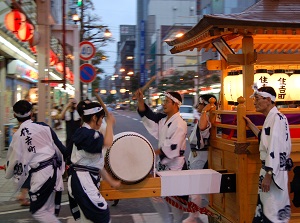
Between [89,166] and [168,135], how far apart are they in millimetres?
1367

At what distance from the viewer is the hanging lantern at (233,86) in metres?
5.55

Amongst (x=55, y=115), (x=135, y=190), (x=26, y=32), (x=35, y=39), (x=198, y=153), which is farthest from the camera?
(x=55, y=115)

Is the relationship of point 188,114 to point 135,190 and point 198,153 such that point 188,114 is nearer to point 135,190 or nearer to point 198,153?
point 198,153

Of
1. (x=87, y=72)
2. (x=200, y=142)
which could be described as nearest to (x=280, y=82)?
(x=200, y=142)

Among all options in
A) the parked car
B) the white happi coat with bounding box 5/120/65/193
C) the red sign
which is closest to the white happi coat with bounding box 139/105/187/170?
the white happi coat with bounding box 5/120/65/193

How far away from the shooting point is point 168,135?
4867 mm

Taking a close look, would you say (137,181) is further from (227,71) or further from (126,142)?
(227,71)

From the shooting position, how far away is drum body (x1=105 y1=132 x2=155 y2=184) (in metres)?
4.19

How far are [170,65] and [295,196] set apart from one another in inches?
2152

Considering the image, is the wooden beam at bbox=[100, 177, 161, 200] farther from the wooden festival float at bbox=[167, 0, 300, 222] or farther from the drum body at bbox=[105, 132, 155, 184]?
the wooden festival float at bbox=[167, 0, 300, 222]

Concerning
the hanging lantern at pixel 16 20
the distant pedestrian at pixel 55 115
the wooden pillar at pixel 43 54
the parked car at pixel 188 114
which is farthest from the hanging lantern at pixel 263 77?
the parked car at pixel 188 114

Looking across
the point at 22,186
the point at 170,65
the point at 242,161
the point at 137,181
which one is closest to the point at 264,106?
the point at 242,161

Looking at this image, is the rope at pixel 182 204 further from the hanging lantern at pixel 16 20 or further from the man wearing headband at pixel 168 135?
the hanging lantern at pixel 16 20

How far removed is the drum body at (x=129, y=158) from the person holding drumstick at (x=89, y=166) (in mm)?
289
